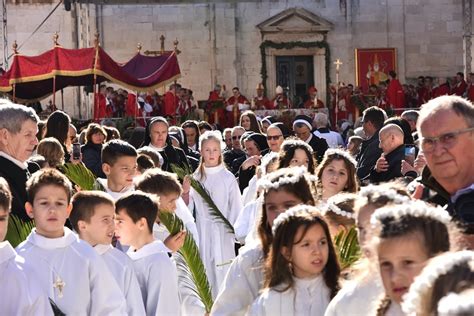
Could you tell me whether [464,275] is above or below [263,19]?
below

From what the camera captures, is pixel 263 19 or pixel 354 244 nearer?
pixel 354 244

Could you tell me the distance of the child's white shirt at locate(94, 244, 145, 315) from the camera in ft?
24.3

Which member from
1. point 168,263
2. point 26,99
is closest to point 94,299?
point 168,263

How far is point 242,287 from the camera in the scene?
240 inches

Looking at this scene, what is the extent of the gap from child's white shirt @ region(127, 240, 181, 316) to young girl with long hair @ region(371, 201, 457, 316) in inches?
132

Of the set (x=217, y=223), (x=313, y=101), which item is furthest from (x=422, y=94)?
(x=217, y=223)

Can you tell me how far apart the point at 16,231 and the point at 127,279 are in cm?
82

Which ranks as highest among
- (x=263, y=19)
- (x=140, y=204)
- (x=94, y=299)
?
(x=263, y=19)

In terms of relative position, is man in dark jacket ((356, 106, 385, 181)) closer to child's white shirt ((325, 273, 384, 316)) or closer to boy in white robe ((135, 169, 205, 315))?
boy in white robe ((135, 169, 205, 315))

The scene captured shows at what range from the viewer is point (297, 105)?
1528 inches

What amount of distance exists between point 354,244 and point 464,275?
318cm

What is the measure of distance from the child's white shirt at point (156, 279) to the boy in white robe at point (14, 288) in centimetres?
129

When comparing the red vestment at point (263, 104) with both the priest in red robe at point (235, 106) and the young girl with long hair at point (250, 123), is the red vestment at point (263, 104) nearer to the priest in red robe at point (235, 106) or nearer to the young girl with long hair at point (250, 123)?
the priest in red robe at point (235, 106)

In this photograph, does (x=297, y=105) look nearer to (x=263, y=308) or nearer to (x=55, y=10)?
(x=55, y=10)
